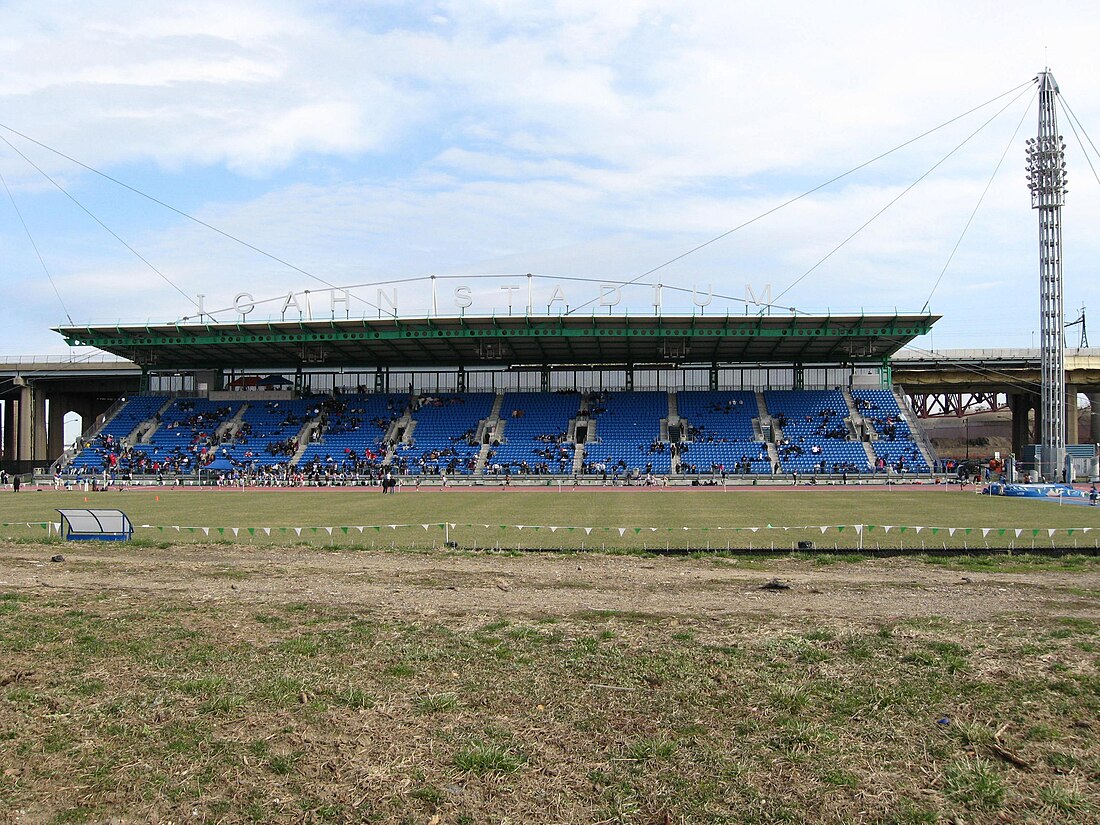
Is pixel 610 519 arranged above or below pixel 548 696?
below

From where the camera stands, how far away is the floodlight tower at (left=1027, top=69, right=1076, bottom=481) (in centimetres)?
4969

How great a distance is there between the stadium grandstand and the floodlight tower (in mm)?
10775

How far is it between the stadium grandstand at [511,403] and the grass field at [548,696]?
44315 millimetres

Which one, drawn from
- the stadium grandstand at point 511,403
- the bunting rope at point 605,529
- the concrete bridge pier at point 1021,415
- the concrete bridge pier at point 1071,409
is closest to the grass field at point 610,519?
the bunting rope at point 605,529

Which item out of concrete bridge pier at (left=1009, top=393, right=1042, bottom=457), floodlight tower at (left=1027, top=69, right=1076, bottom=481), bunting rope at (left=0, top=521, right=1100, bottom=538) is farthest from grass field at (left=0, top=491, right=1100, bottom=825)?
concrete bridge pier at (left=1009, top=393, right=1042, bottom=457)

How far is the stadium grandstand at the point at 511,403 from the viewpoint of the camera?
209ft

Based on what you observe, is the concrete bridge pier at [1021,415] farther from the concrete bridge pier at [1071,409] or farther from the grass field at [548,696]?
the grass field at [548,696]

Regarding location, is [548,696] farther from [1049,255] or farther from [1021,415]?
[1021,415]

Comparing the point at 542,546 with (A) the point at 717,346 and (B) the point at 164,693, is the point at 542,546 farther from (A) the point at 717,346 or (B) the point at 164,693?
(A) the point at 717,346

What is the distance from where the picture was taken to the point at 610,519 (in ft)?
99.6

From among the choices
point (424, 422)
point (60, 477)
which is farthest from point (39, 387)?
point (424, 422)

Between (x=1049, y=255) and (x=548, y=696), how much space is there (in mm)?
54542

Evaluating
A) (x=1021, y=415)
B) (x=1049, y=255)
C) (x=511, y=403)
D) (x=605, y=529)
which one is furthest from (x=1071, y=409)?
(x=605, y=529)

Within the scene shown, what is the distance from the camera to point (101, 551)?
822 inches
